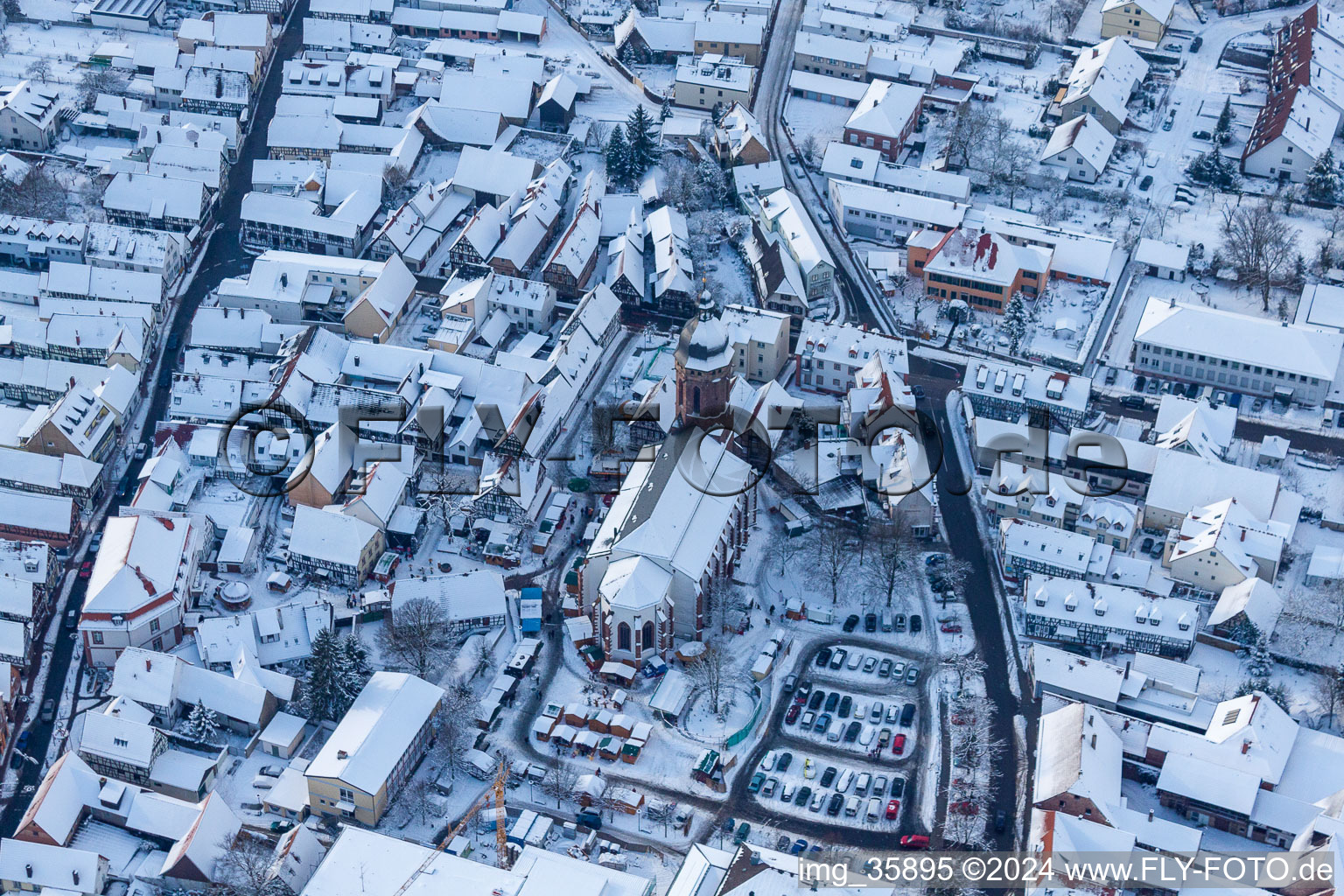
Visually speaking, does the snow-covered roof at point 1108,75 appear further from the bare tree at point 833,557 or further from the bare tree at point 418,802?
the bare tree at point 418,802

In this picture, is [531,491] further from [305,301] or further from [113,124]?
[113,124]

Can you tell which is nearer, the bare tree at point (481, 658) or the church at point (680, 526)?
the church at point (680, 526)

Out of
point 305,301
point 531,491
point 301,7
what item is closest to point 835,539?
point 531,491

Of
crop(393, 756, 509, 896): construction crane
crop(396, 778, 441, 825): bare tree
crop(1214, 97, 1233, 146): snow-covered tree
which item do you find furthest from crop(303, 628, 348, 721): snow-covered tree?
crop(1214, 97, 1233, 146): snow-covered tree

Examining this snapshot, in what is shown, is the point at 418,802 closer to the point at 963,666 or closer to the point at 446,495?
the point at 446,495

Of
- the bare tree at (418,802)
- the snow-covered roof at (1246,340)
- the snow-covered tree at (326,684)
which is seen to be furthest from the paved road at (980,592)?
the snow-covered tree at (326,684)

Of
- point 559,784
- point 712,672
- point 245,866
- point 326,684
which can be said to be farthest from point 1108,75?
point 245,866
